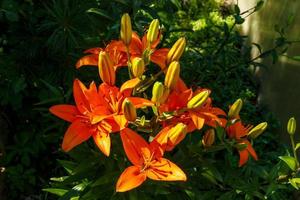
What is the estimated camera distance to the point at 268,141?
3854 millimetres

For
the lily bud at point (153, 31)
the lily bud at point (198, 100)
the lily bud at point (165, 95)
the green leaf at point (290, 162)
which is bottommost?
the green leaf at point (290, 162)

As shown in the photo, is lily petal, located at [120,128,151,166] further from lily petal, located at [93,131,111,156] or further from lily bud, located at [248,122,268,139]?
lily bud, located at [248,122,268,139]

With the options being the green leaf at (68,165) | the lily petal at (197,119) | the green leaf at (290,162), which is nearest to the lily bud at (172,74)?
the lily petal at (197,119)

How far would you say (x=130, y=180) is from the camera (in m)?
1.49

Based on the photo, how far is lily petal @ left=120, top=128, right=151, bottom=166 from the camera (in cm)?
153

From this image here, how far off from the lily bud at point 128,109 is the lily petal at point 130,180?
0.17 m

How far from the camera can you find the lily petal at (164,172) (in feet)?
4.92

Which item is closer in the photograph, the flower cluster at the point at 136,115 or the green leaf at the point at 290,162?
the flower cluster at the point at 136,115

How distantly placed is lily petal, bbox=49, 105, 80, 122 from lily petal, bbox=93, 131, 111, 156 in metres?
0.13

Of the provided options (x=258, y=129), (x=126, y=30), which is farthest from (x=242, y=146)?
(x=126, y=30)

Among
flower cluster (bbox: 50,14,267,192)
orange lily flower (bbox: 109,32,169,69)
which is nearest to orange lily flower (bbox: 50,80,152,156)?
flower cluster (bbox: 50,14,267,192)

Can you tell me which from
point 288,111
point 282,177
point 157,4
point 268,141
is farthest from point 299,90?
point 282,177

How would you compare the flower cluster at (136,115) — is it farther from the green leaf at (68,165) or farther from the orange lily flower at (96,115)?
the green leaf at (68,165)

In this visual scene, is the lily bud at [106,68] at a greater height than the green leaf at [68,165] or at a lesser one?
greater
